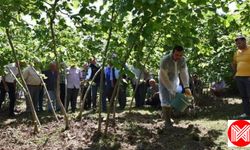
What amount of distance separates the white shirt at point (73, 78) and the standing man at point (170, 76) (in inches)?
195

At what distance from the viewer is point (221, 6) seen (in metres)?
5.49

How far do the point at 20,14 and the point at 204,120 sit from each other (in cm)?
451

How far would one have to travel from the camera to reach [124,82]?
36.3 ft

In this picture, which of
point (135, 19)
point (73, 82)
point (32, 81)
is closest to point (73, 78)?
point (73, 82)

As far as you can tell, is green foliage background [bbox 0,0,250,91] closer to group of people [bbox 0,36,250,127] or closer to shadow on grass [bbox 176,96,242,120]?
group of people [bbox 0,36,250,127]

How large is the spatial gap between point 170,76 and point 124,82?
360 cm

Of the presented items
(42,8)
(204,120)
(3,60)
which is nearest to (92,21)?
(42,8)

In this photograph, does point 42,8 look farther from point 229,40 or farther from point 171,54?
point 229,40

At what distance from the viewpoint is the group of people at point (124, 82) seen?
7.50m

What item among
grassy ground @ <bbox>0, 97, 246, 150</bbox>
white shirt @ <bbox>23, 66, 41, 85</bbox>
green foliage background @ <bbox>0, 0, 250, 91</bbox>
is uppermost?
green foliage background @ <bbox>0, 0, 250, 91</bbox>

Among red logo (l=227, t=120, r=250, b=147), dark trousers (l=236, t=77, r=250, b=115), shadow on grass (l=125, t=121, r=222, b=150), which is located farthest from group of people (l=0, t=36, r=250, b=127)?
red logo (l=227, t=120, r=250, b=147)

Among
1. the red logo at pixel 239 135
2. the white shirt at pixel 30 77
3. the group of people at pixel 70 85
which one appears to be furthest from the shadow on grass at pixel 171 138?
the white shirt at pixel 30 77

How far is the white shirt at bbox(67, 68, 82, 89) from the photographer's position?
1213 cm

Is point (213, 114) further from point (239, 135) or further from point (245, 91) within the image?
point (239, 135)
